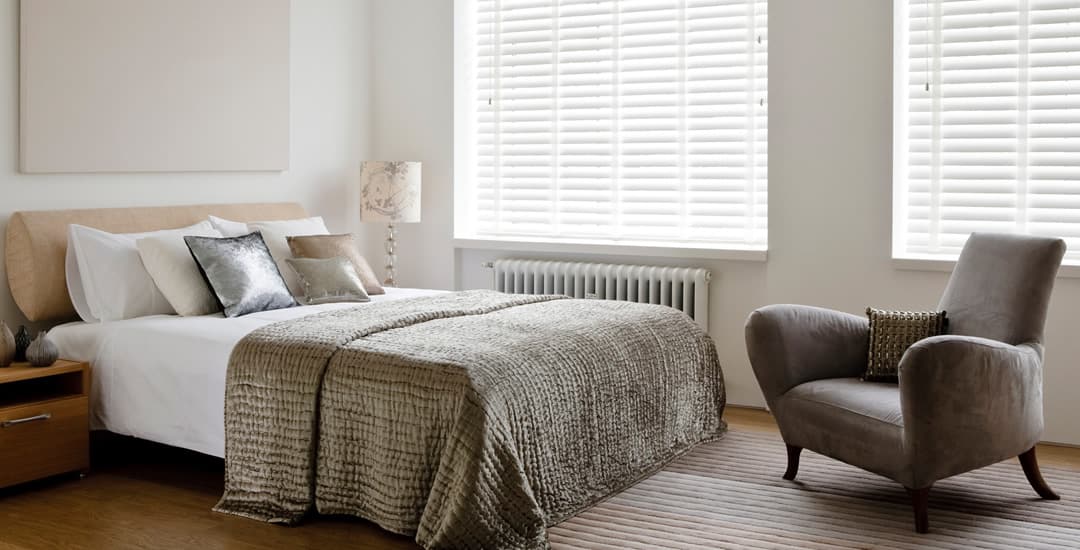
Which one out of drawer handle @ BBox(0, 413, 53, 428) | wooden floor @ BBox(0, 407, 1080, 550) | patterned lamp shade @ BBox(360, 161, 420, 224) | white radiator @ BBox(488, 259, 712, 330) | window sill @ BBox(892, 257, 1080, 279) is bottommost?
wooden floor @ BBox(0, 407, 1080, 550)

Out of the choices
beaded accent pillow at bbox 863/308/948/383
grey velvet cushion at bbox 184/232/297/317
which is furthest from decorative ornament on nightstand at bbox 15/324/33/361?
beaded accent pillow at bbox 863/308/948/383

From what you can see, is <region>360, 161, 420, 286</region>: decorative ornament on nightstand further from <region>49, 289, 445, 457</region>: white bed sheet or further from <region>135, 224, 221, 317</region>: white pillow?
<region>49, 289, 445, 457</region>: white bed sheet

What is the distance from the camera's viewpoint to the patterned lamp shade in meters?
5.66

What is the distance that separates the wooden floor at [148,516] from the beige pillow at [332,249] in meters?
1.02

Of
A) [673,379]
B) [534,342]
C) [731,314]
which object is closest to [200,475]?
[534,342]

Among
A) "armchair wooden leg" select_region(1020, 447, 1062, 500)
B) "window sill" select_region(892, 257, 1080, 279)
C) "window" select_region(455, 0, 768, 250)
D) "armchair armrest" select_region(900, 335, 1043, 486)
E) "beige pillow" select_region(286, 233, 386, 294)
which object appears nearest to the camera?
"armchair armrest" select_region(900, 335, 1043, 486)

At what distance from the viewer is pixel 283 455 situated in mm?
3484

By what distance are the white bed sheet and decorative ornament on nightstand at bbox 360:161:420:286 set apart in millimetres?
1574

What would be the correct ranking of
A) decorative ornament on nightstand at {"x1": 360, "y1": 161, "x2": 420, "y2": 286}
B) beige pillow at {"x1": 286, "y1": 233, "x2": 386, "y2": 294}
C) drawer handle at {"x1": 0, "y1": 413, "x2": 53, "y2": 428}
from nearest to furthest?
drawer handle at {"x1": 0, "y1": 413, "x2": 53, "y2": 428}
beige pillow at {"x1": 286, "y1": 233, "x2": 386, "y2": 294}
decorative ornament on nightstand at {"x1": 360, "y1": 161, "x2": 420, "y2": 286}

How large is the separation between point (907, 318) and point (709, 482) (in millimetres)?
952

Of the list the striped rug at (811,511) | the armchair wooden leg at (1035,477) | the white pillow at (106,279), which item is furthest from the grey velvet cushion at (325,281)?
the armchair wooden leg at (1035,477)

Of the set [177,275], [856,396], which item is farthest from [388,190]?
[856,396]

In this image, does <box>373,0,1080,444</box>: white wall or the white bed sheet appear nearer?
the white bed sheet

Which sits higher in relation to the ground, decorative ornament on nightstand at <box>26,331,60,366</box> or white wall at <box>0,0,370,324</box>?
white wall at <box>0,0,370,324</box>
